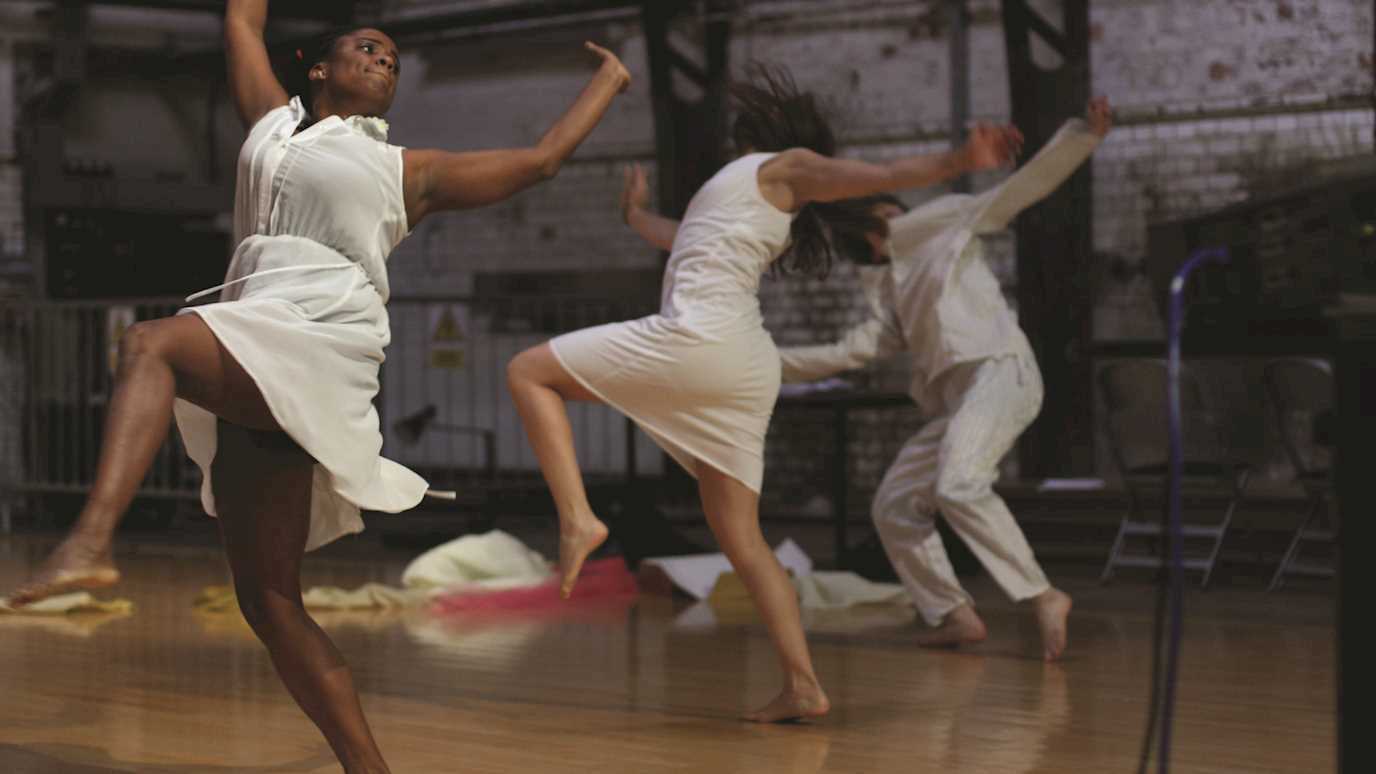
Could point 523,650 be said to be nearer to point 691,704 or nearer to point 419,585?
point 691,704

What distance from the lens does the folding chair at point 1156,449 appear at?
7.11m

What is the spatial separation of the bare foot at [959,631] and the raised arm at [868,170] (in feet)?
5.83

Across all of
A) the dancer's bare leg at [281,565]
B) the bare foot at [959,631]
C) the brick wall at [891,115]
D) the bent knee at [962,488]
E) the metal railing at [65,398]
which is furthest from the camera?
the metal railing at [65,398]

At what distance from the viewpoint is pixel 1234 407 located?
7238 mm

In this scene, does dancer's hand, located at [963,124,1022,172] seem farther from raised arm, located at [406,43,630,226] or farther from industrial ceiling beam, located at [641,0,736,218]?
industrial ceiling beam, located at [641,0,736,218]

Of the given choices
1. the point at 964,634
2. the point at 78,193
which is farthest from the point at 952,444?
the point at 78,193

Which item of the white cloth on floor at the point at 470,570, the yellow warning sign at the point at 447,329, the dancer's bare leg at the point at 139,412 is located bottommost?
the white cloth on floor at the point at 470,570

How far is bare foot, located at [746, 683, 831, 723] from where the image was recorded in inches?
158

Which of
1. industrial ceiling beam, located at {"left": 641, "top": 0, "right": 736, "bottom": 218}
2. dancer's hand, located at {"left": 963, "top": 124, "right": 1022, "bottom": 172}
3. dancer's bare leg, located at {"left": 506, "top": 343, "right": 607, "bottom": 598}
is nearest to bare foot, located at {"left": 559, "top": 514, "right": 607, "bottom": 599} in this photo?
dancer's bare leg, located at {"left": 506, "top": 343, "right": 607, "bottom": 598}

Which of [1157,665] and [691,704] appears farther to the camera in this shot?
[691,704]

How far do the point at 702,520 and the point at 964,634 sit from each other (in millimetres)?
5209

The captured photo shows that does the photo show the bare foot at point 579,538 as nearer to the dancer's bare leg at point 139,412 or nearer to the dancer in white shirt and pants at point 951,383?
the dancer's bare leg at point 139,412

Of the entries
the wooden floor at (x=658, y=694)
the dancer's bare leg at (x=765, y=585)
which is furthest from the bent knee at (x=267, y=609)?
the dancer's bare leg at (x=765, y=585)

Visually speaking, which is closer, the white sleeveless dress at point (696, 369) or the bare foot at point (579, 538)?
the bare foot at point (579, 538)
